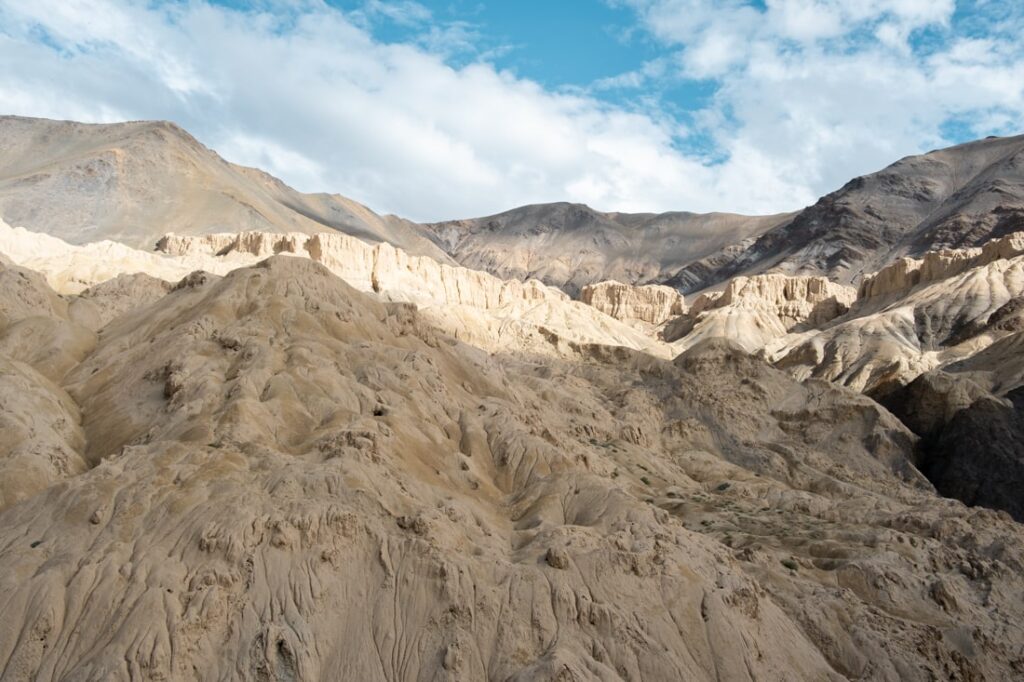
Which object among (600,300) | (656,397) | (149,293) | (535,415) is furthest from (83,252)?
(600,300)

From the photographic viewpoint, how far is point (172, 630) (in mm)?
19469

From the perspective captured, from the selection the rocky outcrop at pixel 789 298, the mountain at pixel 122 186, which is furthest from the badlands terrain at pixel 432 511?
the mountain at pixel 122 186

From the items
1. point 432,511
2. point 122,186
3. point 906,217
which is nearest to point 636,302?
point 906,217

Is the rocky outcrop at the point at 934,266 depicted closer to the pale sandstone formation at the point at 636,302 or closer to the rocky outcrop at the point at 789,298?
the rocky outcrop at the point at 789,298

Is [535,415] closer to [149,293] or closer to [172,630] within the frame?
[172,630]

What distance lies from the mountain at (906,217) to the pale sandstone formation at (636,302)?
43.2m

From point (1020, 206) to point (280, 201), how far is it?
5288 inches

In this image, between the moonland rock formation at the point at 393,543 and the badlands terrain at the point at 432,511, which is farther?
the badlands terrain at the point at 432,511

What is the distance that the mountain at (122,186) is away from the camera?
12688 centimetres

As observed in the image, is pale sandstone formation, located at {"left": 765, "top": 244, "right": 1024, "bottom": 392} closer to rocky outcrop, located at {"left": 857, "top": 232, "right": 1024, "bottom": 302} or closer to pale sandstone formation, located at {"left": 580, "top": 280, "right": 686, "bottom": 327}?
rocky outcrop, located at {"left": 857, "top": 232, "right": 1024, "bottom": 302}

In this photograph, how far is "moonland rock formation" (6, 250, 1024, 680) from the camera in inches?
802

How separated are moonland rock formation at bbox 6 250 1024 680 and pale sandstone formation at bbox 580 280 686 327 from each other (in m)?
102

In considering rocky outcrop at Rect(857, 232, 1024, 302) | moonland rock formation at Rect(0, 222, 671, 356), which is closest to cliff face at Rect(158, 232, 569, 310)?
moonland rock formation at Rect(0, 222, 671, 356)

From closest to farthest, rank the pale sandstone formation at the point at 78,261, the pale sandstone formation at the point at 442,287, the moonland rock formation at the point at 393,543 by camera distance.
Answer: the moonland rock formation at the point at 393,543
the pale sandstone formation at the point at 78,261
the pale sandstone formation at the point at 442,287
